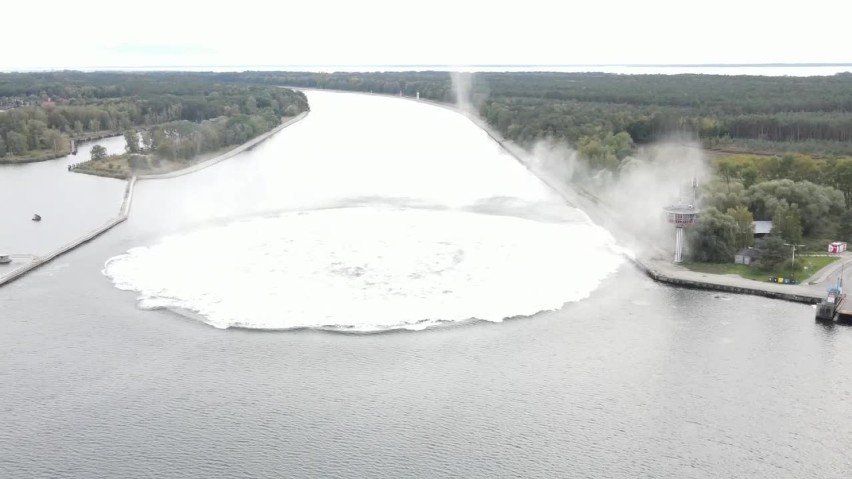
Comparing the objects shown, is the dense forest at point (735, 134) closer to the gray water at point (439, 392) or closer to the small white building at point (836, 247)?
the small white building at point (836, 247)

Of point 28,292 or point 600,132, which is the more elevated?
point 600,132

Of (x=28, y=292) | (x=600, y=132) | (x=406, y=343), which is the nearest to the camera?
(x=406, y=343)

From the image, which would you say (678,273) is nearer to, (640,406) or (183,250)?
(640,406)

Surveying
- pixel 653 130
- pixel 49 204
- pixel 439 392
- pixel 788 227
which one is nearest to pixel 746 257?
pixel 788 227

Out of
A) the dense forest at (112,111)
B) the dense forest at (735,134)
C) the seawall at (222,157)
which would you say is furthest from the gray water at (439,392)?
the dense forest at (112,111)

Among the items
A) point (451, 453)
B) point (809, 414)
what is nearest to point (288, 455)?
point (451, 453)

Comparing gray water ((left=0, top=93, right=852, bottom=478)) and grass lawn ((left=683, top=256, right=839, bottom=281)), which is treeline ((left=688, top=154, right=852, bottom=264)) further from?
gray water ((left=0, top=93, right=852, bottom=478))
